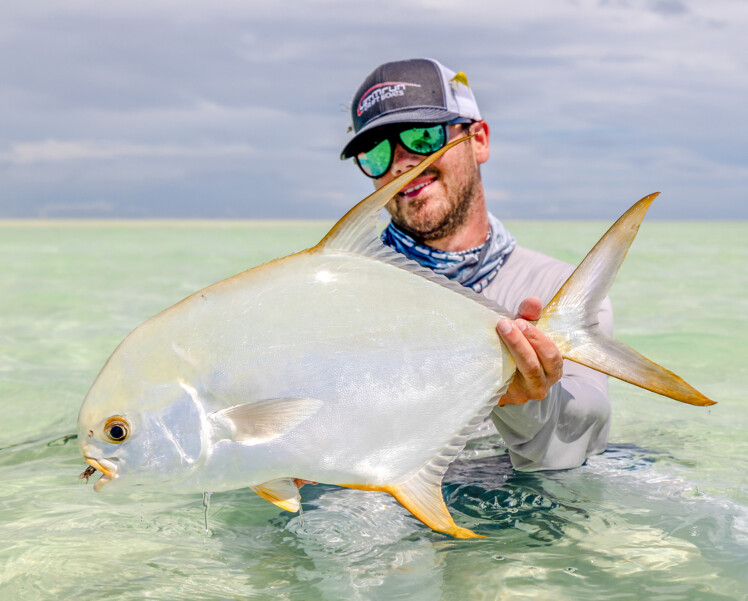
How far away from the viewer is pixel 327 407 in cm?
151

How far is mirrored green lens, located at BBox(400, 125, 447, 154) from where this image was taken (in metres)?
2.86

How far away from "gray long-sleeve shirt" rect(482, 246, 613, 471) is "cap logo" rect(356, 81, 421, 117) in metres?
0.76

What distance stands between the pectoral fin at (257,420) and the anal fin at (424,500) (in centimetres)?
19

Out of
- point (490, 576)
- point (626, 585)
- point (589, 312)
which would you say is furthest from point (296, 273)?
point (626, 585)

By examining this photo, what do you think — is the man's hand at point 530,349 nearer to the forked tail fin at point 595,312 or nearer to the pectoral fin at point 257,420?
the forked tail fin at point 595,312

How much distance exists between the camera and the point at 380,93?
9.62 feet

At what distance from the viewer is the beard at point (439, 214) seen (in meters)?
2.88

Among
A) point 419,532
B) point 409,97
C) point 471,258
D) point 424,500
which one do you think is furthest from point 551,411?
point 409,97

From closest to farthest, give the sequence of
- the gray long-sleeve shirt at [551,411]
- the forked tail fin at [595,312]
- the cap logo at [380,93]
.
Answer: the forked tail fin at [595,312], the gray long-sleeve shirt at [551,411], the cap logo at [380,93]

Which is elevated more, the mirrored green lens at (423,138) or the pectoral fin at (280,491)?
the mirrored green lens at (423,138)

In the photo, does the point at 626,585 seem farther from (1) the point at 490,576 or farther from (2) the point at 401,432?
(2) the point at 401,432

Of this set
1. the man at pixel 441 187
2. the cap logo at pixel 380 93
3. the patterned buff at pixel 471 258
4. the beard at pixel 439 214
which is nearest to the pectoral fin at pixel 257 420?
the man at pixel 441 187

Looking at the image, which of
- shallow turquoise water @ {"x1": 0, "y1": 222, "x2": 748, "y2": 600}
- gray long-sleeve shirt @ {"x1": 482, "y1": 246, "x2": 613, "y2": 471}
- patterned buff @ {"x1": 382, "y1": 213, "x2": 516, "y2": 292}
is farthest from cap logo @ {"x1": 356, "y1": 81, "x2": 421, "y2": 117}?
shallow turquoise water @ {"x1": 0, "y1": 222, "x2": 748, "y2": 600}

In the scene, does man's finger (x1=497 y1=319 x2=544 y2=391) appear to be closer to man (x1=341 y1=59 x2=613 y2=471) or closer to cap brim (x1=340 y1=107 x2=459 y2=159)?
man (x1=341 y1=59 x2=613 y2=471)
